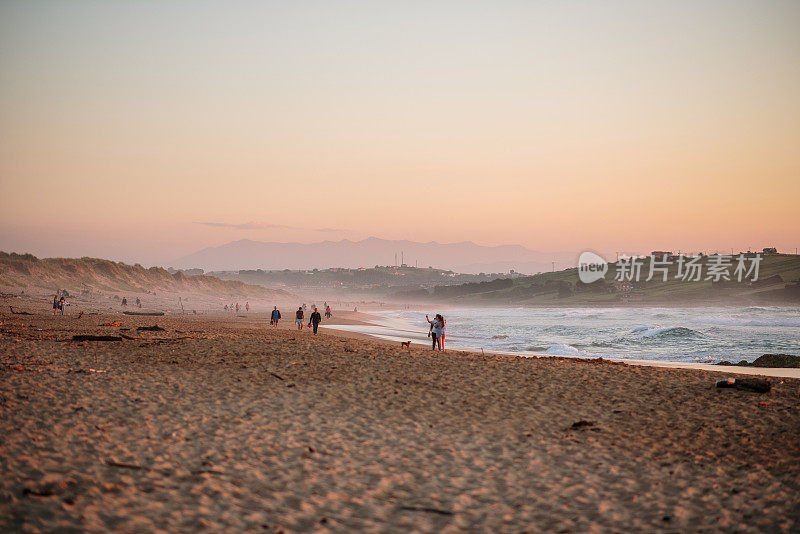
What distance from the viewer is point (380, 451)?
28.1ft

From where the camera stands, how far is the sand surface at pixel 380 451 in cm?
614

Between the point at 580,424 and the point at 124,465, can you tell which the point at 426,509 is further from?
the point at 580,424

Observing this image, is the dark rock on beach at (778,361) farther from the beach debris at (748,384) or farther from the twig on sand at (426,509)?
the twig on sand at (426,509)

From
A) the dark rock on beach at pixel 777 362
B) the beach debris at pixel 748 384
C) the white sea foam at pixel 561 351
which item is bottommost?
the white sea foam at pixel 561 351

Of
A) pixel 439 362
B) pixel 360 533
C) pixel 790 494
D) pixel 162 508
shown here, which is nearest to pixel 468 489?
pixel 360 533

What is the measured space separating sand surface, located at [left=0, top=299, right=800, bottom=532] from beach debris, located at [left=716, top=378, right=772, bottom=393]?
17.7 inches

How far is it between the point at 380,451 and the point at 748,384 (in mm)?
10638

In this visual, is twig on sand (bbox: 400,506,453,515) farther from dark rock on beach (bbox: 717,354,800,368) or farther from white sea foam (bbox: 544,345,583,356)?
white sea foam (bbox: 544,345,583,356)

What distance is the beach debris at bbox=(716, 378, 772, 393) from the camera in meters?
13.4

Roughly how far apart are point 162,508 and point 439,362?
1301 centimetres

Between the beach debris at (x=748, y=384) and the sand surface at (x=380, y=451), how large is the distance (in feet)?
1.47

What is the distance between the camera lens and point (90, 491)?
6121 millimetres

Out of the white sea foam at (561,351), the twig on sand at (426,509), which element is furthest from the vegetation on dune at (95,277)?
the twig on sand at (426,509)

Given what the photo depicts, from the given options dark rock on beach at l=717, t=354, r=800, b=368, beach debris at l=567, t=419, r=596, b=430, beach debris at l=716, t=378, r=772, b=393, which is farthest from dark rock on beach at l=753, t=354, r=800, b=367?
beach debris at l=567, t=419, r=596, b=430
